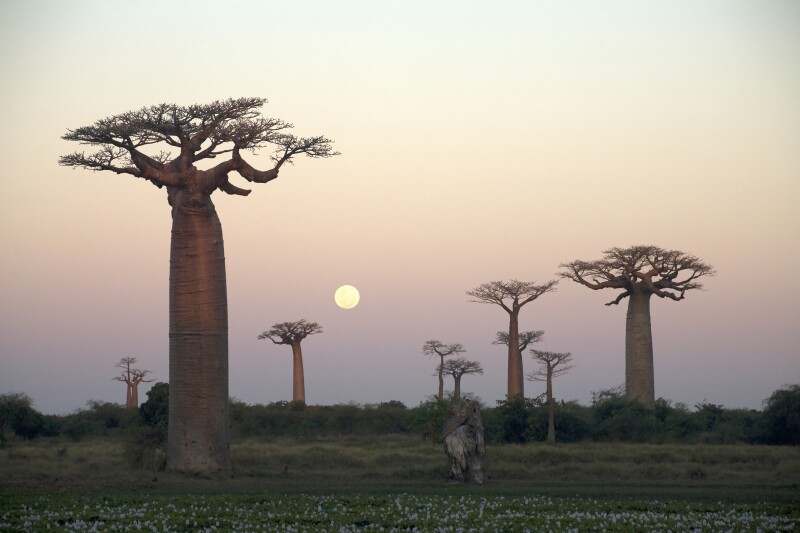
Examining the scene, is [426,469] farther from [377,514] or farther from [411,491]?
[377,514]

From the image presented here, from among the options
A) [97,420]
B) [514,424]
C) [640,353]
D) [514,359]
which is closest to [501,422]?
[514,424]

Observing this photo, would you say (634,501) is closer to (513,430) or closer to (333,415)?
(513,430)

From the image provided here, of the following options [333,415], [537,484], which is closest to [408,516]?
[537,484]

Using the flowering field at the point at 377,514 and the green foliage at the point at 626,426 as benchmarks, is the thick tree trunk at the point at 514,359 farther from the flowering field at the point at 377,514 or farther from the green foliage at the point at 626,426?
the flowering field at the point at 377,514

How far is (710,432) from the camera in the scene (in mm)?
31422

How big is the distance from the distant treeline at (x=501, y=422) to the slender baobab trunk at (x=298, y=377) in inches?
154

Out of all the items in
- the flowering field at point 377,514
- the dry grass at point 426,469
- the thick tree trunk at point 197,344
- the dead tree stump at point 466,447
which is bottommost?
the dry grass at point 426,469

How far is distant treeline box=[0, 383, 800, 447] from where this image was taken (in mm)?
29062

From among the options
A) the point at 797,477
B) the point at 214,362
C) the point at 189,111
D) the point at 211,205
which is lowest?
the point at 797,477

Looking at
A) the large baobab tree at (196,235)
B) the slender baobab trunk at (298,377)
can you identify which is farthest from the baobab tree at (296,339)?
the large baobab tree at (196,235)

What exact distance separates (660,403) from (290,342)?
16.1m

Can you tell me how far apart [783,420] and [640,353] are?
6.38 m

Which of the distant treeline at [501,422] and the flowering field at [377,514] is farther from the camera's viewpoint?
the distant treeline at [501,422]

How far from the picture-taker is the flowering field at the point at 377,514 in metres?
10.7
